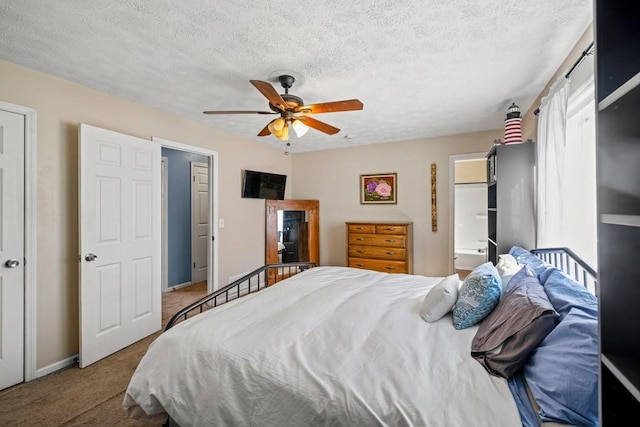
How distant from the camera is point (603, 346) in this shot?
0.75m

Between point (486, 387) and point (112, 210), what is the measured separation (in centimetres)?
303

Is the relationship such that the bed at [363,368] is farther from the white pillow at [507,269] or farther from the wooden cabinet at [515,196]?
the wooden cabinet at [515,196]

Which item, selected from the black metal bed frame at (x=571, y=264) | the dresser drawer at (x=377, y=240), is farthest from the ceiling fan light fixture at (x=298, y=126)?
the dresser drawer at (x=377, y=240)

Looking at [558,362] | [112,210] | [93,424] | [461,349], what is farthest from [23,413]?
[558,362]

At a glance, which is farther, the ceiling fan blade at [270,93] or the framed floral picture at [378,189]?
the framed floral picture at [378,189]

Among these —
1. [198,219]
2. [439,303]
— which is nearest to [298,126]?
[439,303]

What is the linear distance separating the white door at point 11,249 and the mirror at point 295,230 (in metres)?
2.99

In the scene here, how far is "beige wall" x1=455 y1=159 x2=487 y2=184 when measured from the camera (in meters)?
5.53

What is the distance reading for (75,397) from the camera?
1.95 meters

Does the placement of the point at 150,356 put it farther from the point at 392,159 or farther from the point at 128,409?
the point at 392,159

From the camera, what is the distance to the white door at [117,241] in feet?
7.72

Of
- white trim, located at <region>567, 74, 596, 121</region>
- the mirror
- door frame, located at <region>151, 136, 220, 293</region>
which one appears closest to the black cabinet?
white trim, located at <region>567, 74, 596, 121</region>

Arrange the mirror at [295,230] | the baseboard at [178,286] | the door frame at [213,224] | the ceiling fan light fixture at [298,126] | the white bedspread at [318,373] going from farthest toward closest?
the mirror at [295,230]
the baseboard at [178,286]
the door frame at [213,224]
the ceiling fan light fixture at [298,126]
the white bedspread at [318,373]

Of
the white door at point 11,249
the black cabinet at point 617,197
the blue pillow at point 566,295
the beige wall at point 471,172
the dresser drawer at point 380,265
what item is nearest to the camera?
the black cabinet at point 617,197
